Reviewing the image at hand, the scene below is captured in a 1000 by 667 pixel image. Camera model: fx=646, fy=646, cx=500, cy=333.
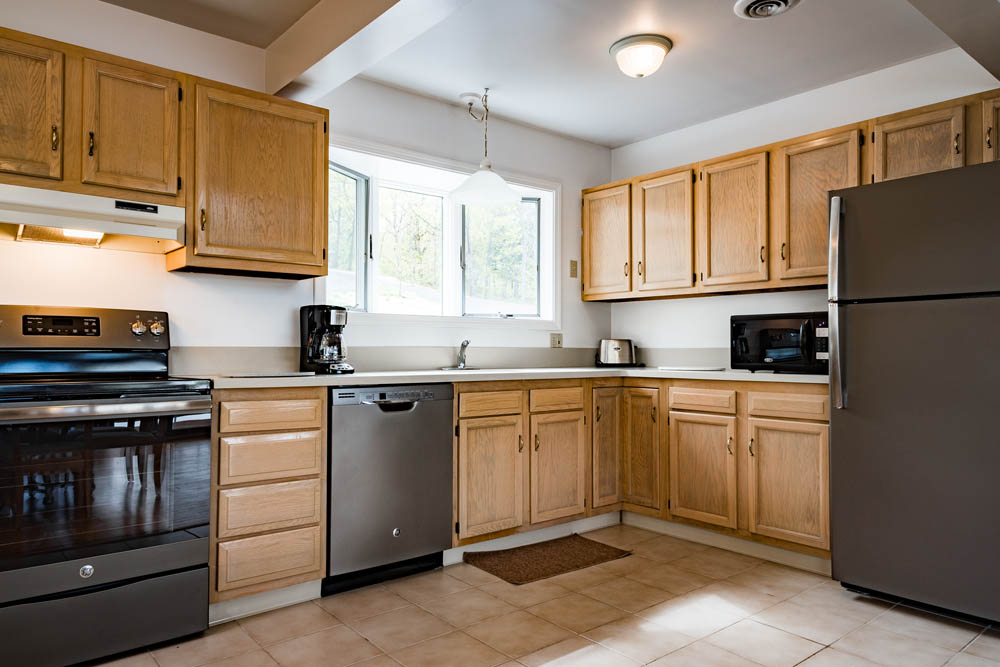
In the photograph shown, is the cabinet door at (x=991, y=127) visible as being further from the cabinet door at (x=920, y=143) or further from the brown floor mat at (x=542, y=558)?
the brown floor mat at (x=542, y=558)

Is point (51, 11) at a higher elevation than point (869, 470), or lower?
higher

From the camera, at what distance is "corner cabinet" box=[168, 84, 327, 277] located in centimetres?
268

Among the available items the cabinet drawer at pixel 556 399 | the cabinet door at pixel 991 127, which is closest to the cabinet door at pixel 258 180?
the cabinet drawer at pixel 556 399

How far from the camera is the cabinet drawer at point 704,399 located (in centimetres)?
340

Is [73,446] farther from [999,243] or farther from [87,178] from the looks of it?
[999,243]

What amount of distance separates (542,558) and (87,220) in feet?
8.29

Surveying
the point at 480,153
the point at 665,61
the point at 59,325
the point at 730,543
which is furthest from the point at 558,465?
the point at 59,325

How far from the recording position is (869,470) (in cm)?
270

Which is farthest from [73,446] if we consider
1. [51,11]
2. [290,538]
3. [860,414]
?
[860,414]

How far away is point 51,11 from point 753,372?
357cm

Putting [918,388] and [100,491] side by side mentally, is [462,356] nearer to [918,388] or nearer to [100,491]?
[100,491]

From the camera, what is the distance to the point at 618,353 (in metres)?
4.38

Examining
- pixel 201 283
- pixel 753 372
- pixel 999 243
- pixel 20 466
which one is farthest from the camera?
pixel 753 372

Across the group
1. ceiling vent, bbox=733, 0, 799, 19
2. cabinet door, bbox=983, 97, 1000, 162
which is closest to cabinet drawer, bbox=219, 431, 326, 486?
ceiling vent, bbox=733, 0, 799, 19
